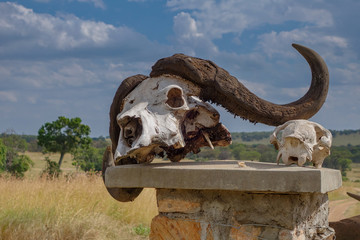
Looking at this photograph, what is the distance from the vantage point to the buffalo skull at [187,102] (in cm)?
333

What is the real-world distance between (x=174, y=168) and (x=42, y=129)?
506 inches

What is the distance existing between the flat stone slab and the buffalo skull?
8.0 inches

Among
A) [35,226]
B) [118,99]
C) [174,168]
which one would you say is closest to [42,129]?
[35,226]

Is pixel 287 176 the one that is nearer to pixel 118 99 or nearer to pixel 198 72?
pixel 198 72

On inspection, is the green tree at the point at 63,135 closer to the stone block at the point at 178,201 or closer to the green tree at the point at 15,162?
the green tree at the point at 15,162

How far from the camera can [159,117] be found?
3322 mm

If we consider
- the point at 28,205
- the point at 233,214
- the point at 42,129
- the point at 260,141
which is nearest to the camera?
the point at 233,214

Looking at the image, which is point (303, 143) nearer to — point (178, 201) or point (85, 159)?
point (178, 201)

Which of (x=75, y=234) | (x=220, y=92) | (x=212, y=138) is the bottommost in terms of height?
(x=75, y=234)

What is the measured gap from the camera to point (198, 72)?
358 centimetres

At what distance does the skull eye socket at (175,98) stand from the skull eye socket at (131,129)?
0.39 meters

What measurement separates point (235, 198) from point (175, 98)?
39.9 inches

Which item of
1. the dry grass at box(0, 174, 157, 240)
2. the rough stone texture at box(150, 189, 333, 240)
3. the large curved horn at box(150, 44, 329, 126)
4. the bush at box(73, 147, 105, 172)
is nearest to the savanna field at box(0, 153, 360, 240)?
the dry grass at box(0, 174, 157, 240)

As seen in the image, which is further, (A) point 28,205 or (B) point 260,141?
(B) point 260,141
